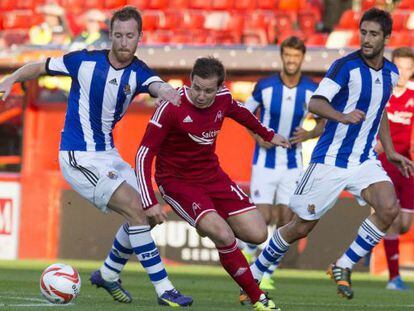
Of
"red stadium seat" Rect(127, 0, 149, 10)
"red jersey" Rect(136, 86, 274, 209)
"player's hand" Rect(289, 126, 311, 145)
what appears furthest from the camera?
"red stadium seat" Rect(127, 0, 149, 10)

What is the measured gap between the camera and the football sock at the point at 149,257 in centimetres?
853

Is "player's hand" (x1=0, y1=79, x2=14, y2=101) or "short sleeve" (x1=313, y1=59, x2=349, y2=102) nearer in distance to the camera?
"player's hand" (x1=0, y1=79, x2=14, y2=101)

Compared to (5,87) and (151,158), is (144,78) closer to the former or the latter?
(151,158)

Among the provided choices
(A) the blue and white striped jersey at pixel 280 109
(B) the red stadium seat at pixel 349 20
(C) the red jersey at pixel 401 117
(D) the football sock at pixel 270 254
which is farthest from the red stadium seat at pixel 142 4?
(D) the football sock at pixel 270 254

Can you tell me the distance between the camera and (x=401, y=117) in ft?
40.3

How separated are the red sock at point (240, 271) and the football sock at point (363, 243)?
148cm

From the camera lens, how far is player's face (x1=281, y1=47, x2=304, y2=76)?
11828mm

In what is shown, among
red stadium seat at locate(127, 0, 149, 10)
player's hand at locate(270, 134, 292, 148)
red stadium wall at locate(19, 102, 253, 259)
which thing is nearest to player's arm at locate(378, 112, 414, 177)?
player's hand at locate(270, 134, 292, 148)

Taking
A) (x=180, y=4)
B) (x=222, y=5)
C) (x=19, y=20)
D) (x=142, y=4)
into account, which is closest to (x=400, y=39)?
(x=222, y=5)

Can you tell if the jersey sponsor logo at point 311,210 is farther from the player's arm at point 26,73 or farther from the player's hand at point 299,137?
the player's arm at point 26,73

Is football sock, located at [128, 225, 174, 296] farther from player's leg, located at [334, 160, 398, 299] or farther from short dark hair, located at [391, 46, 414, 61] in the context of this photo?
short dark hair, located at [391, 46, 414, 61]

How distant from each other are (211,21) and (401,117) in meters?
7.68

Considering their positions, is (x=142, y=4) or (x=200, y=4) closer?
(x=200, y=4)

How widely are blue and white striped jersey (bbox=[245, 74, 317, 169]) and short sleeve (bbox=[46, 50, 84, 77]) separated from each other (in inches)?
135
